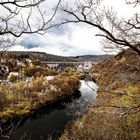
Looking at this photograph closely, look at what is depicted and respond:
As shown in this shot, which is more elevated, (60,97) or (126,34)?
(126,34)

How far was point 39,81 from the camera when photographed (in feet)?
229

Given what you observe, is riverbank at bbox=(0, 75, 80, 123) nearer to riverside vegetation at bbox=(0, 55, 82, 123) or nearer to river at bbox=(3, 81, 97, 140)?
riverside vegetation at bbox=(0, 55, 82, 123)

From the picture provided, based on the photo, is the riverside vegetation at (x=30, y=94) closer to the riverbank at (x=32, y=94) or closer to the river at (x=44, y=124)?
the riverbank at (x=32, y=94)

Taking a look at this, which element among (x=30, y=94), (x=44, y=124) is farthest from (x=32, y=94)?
(x=44, y=124)

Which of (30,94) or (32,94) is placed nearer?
(32,94)

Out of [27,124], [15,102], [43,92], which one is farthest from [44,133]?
→ [43,92]

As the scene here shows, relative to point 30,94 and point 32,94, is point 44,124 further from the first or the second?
point 30,94

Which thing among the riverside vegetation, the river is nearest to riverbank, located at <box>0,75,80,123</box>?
the riverside vegetation

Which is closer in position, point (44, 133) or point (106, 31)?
point (106, 31)

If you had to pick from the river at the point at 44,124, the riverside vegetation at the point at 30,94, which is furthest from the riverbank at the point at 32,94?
the river at the point at 44,124

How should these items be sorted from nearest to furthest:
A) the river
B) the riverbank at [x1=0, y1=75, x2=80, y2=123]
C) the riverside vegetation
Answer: the river
the riverside vegetation
the riverbank at [x1=0, y1=75, x2=80, y2=123]

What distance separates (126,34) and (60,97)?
52.3m

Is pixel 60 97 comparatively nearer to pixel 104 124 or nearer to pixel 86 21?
pixel 104 124

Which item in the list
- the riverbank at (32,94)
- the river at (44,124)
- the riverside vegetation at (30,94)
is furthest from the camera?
the riverbank at (32,94)
